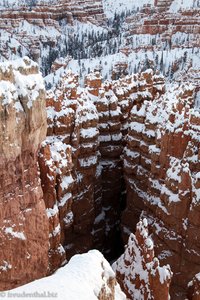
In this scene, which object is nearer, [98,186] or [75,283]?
[75,283]

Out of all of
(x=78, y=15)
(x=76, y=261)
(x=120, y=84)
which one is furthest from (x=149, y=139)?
(x=78, y=15)

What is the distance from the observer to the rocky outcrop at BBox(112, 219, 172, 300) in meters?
8.54

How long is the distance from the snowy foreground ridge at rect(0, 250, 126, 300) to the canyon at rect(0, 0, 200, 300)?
0.03 meters

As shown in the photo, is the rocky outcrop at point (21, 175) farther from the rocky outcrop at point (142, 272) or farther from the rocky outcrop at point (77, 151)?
the rocky outcrop at point (77, 151)

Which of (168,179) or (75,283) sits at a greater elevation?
(75,283)

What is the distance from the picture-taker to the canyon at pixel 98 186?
7998mm

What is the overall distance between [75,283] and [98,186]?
11317 millimetres

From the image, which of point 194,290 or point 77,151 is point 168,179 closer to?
point 194,290

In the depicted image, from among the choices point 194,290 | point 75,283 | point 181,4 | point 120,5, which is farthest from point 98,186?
point 120,5

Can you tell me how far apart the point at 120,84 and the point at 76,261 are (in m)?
17.3

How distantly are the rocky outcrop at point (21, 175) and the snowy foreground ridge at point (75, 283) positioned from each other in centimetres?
214

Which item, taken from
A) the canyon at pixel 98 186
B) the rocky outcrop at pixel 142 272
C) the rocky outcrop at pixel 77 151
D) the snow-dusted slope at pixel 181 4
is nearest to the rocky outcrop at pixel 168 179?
the canyon at pixel 98 186

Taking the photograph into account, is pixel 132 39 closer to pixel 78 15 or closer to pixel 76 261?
pixel 78 15

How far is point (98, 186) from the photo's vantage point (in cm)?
1745
